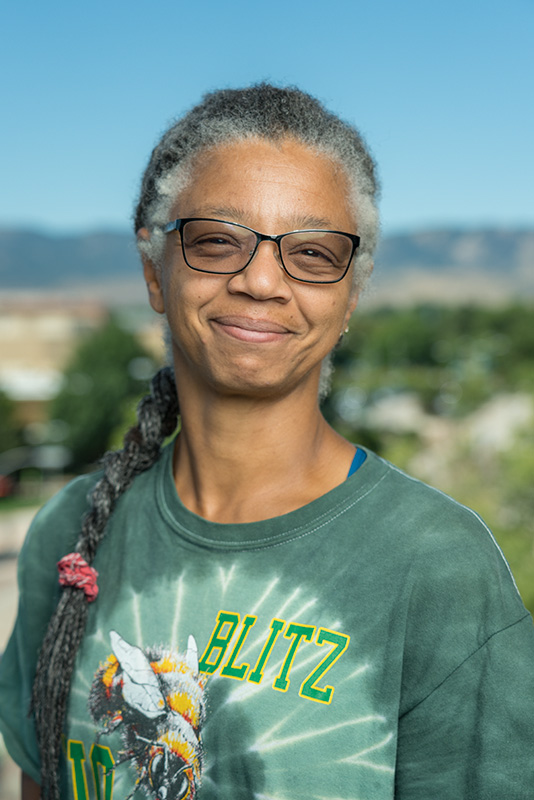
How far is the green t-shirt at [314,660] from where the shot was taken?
1466 millimetres

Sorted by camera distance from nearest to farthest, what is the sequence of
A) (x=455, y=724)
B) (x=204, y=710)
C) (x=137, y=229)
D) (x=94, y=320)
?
(x=455, y=724) → (x=204, y=710) → (x=137, y=229) → (x=94, y=320)

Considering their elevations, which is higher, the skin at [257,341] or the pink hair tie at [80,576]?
the skin at [257,341]

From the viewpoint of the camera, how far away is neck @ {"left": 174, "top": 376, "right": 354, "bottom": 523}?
1823mm

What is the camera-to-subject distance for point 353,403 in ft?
183

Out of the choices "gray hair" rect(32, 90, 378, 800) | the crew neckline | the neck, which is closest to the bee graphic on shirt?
"gray hair" rect(32, 90, 378, 800)

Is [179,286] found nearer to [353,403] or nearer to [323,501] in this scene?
A: [323,501]

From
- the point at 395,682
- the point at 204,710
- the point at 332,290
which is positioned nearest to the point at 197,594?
the point at 204,710

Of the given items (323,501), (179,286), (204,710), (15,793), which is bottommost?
(15,793)

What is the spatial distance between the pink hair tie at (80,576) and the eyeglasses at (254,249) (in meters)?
0.76

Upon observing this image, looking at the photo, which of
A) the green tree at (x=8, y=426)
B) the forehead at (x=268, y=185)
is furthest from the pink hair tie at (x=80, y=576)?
the green tree at (x=8, y=426)

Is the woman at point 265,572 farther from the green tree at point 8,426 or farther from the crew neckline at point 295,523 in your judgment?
the green tree at point 8,426

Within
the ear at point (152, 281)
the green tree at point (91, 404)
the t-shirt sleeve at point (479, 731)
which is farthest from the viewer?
the green tree at point (91, 404)

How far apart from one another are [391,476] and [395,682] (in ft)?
1.43

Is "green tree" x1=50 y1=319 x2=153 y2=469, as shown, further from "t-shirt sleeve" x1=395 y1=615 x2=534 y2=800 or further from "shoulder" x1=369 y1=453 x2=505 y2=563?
"t-shirt sleeve" x1=395 y1=615 x2=534 y2=800
